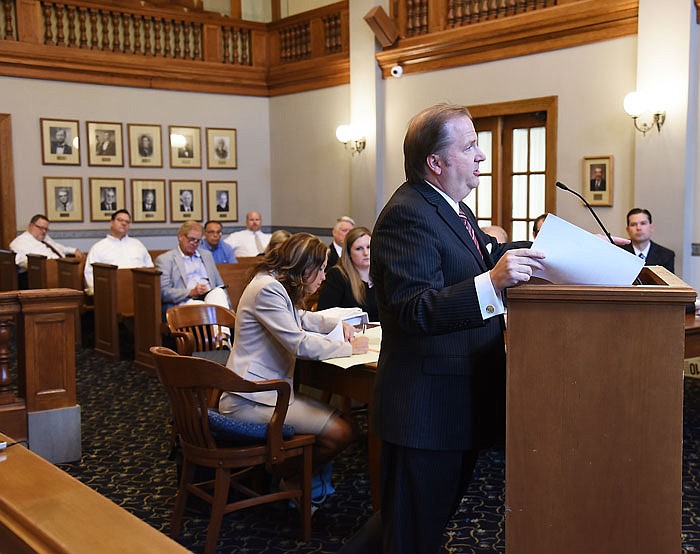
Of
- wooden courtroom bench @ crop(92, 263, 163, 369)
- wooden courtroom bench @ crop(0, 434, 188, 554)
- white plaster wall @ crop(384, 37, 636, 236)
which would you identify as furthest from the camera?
white plaster wall @ crop(384, 37, 636, 236)

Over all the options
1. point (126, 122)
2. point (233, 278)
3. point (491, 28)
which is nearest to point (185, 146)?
point (126, 122)

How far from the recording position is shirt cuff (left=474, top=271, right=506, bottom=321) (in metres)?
2.19

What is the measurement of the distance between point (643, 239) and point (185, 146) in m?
7.82

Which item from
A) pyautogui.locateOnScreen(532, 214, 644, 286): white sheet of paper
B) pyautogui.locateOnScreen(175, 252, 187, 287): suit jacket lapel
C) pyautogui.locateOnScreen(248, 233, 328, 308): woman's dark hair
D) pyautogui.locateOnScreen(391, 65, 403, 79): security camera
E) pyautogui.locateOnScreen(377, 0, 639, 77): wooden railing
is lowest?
pyautogui.locateOnScreen(175, 252, 187, 287): suit jacket lapel

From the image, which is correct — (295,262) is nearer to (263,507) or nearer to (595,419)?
(263,507)

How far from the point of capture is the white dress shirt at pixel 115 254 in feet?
31.7

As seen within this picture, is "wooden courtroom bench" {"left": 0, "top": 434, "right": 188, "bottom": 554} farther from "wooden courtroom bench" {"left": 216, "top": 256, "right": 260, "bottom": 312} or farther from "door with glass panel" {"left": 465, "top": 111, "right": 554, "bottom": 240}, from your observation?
"door with glass panel" {"left": 465, "top": 111, "right": 554, "bottom": 240}

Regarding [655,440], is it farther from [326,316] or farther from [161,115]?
[161,115]

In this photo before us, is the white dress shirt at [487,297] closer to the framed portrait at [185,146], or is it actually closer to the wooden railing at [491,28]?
the wooden railing at [491,28]

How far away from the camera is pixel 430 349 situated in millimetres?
2365

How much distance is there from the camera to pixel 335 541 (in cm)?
380

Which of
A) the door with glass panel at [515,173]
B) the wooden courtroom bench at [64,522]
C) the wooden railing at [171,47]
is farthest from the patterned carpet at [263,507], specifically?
the wooden railing at [171,47]

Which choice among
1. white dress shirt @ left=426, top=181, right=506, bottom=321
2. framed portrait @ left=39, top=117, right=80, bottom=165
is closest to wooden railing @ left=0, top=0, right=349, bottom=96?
framed portrait @ left=39, top=117, right=80, bottom=165

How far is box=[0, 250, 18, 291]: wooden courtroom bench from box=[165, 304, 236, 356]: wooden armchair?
606cm
